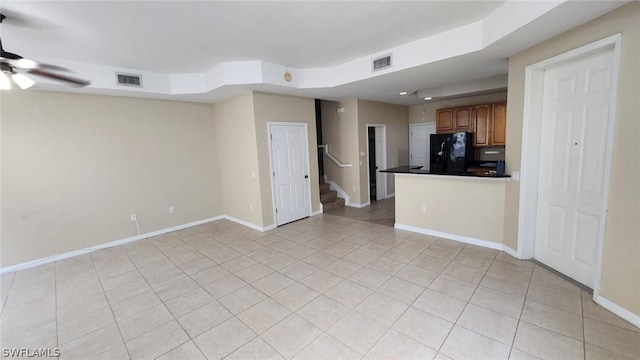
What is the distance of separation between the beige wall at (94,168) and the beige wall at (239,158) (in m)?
0.32

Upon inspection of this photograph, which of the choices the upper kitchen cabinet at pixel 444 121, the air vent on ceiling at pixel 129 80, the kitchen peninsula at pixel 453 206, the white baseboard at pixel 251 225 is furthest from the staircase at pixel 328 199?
the air vent on ceiling at pixel 129 80

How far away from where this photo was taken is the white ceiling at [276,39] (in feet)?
7.62

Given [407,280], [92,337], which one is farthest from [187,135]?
[407,280]

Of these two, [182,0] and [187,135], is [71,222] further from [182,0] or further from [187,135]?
[182,0]

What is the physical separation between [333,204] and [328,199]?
0.56ft

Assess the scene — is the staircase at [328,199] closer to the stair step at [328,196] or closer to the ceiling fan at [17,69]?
the stair step at [328,196]

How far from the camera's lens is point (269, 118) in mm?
4727

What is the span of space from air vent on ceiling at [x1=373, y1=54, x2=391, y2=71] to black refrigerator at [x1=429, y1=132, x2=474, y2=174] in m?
2.81

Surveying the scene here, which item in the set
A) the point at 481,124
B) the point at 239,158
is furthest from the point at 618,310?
the point at 239,158

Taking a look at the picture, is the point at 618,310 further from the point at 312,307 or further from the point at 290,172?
the point at 290,172

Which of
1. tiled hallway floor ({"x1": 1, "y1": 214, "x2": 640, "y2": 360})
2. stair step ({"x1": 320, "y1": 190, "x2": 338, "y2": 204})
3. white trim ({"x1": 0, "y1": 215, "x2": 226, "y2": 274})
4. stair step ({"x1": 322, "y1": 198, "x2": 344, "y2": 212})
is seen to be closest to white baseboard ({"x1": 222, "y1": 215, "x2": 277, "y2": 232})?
white trim ({"x1": 0, "y1": 215, "x2": 226, "y2": 274})

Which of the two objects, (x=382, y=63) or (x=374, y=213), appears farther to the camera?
(x=374, y=213)

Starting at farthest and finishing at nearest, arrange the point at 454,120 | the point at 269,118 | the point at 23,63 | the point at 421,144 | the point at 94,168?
the point at 421,144, the point at 454,120, the point at 269,118, the point at 94,168, the point at 23,63

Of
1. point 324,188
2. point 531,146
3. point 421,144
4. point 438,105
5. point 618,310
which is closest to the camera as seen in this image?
point 618,310
